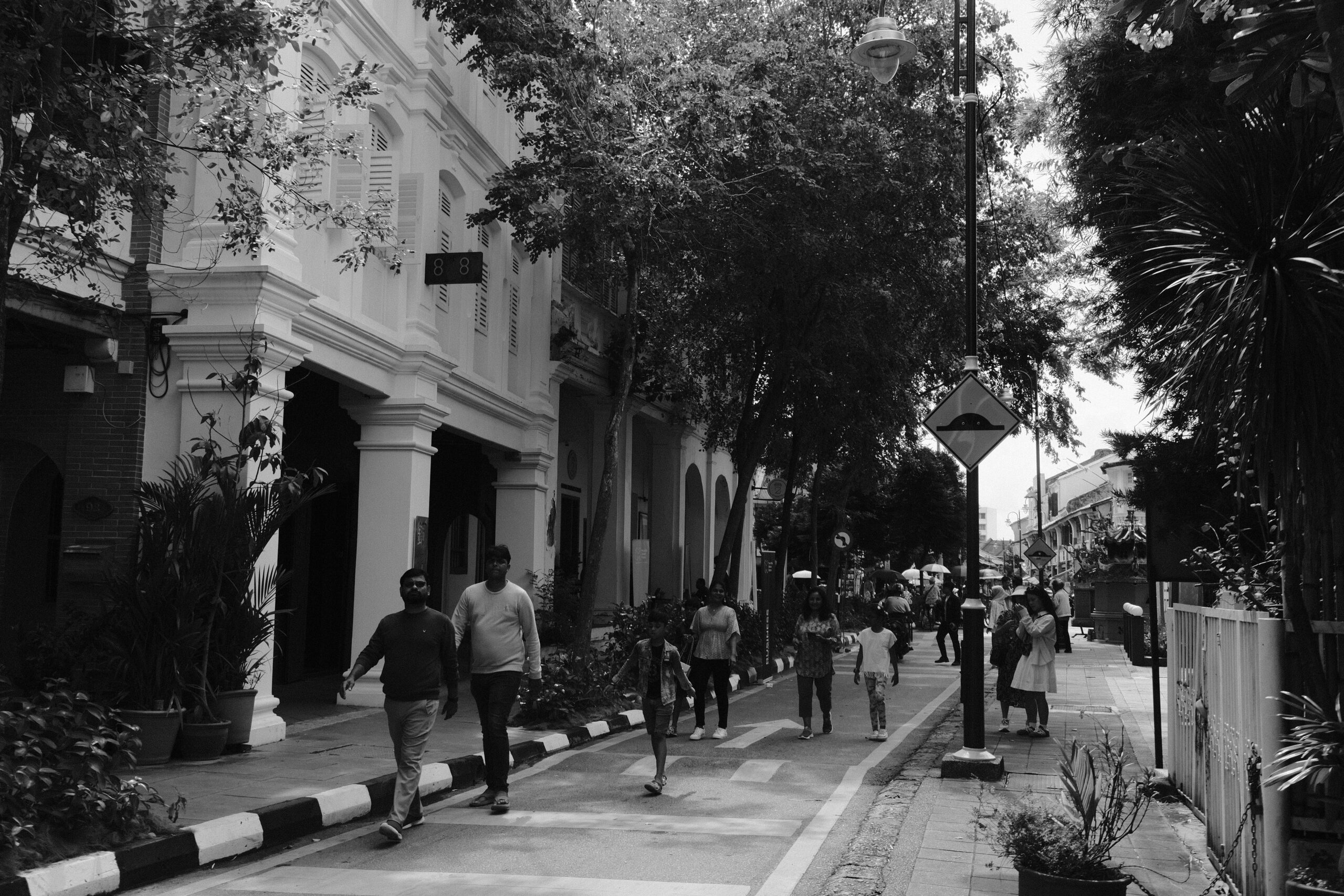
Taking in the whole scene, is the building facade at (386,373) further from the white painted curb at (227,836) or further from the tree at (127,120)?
the white painted curb at (227,836)

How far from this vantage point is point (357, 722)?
13.3m

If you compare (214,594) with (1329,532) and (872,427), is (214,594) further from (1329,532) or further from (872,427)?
(872,427)

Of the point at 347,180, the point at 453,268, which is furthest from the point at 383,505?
the point at 347,180

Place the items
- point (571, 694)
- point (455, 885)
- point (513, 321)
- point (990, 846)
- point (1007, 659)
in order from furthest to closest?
1. point (513, 321)
2. point (1007, 659)
3. point (571, 694)
4. point (990, 846)
5. point (455, 885)

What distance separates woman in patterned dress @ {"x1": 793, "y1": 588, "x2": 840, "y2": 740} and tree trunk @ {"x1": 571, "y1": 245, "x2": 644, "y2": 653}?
10.9ft

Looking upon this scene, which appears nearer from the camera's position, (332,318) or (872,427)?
(332,318)

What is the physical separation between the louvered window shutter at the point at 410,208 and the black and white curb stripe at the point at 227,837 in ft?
21.8

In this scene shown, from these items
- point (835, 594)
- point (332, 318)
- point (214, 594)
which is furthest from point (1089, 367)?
point (214, 594)

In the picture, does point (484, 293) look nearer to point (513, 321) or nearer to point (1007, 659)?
point (513, 321)

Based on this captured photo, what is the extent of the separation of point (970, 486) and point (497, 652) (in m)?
4.49

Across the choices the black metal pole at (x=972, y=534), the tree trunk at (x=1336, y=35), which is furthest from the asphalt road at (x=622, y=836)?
the tree trunk at (x=1336, y=35)

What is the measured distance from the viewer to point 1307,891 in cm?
473

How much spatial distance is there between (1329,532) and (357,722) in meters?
10.1

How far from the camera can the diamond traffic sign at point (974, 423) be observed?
35.7ft
